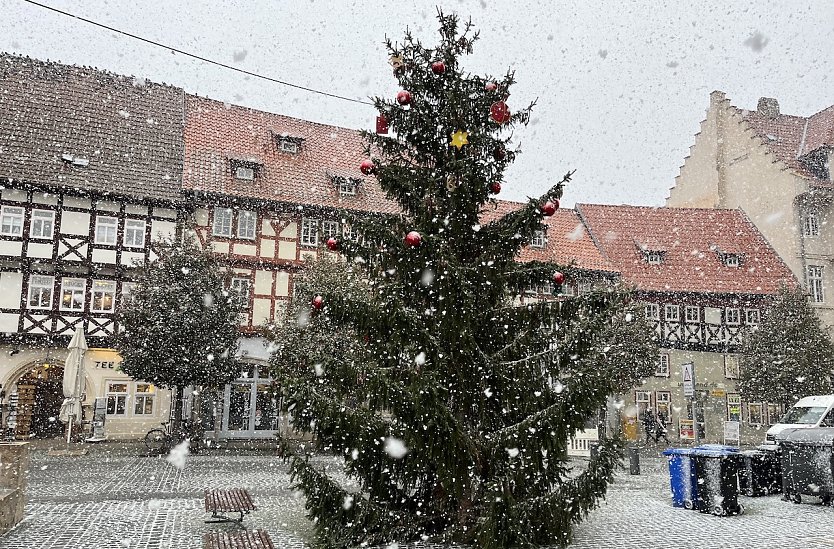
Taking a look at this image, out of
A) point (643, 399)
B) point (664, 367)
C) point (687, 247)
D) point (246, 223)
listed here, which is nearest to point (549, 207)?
point (246, 223)

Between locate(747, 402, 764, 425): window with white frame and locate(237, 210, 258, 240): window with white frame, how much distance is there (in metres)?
22.8

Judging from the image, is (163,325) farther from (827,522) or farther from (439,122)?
(827,522)

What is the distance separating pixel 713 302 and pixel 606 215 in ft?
21.6

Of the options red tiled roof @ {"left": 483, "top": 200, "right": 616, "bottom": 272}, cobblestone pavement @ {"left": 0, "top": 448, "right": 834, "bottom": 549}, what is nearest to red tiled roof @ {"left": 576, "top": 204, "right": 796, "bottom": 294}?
red tiled roof @ {"left": 483, "top": 200, "right": 616, "bottom": 272}

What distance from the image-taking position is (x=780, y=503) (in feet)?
39.7

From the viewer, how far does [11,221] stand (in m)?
22.7

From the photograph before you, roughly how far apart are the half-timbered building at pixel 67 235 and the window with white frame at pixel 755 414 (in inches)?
969

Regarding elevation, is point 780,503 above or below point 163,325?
below

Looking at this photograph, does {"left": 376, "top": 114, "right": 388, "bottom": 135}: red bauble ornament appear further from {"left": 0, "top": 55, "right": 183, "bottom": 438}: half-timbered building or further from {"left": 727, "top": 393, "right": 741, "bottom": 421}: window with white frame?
{"left": 727, "top": 393, "right": 741, "bottom": 421}: window with white frame

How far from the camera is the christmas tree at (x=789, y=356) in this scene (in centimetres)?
2602

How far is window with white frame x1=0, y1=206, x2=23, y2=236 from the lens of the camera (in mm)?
22625

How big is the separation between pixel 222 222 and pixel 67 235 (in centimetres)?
497

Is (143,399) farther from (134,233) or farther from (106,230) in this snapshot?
(106,230)

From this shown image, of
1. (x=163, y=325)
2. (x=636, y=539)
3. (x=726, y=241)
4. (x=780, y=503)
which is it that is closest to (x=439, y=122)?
(x=636, y=539)
